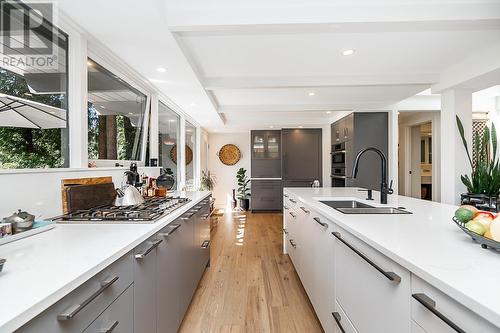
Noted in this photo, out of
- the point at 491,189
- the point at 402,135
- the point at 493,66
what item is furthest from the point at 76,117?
the point at 402,135

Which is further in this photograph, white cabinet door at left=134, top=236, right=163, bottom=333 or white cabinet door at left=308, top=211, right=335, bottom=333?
white cabinet door at left=308, top=211, right=335, bottom=333

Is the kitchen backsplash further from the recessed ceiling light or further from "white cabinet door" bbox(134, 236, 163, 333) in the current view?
the recessed ceiling light

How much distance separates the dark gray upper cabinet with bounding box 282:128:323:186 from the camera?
255 inches

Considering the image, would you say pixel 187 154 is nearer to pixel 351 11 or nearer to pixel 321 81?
pixel 321 81

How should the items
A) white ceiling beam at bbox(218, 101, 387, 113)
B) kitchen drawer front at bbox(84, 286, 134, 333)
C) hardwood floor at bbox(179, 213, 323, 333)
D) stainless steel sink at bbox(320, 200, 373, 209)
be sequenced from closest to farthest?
kitchen drawer front at bbox(84, 286, 134, 333) → hardwood floor at bbox(179, 213, 323, 333) → stainless steel sink at bbox(320, 200, 373, 209) → white ceiling beam at bbox(218, 101, 387, 113)

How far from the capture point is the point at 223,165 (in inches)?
287

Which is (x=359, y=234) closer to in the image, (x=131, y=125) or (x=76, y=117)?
(x=76, y=117)

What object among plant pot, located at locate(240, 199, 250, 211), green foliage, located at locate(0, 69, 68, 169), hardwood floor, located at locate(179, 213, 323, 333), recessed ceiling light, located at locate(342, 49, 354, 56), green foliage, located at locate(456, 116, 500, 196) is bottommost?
hardwood floor, located at locate(179, 213, 323, 333)

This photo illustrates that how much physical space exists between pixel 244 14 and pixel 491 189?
3.21 m

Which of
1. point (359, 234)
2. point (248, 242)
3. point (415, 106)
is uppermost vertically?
point (415, 106)

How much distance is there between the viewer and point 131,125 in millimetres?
2619

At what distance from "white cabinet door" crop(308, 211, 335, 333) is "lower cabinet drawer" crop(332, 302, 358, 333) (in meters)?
0.06

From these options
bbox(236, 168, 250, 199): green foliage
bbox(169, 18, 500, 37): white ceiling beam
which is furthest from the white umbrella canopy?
bbox(236, 168, 250, 199): green foliage

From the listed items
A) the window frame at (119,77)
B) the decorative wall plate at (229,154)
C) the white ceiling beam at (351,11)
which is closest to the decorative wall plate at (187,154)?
the window frame at (119,77)
